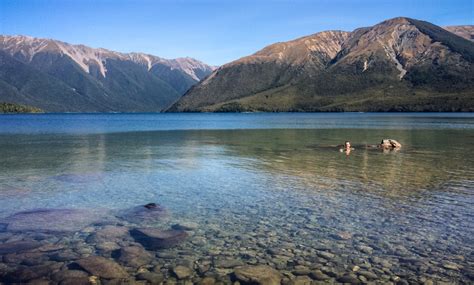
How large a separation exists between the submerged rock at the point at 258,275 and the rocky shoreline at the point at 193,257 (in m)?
0.04

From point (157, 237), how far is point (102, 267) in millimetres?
3839

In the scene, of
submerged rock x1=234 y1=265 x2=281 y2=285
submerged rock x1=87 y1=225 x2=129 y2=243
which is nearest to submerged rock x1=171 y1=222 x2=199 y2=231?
submerged rock x1=87 y1=225 x2=129 y2=243

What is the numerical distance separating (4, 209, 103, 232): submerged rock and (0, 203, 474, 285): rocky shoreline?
5 centimetres

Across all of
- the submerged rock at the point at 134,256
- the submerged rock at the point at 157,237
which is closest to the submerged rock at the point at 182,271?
the submerged rock at the point at 134,256

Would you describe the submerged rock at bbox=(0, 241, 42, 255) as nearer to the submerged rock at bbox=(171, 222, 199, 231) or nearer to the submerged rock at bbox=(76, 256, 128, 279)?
the submerged rock at bbox=(76, 256, 128, 279)

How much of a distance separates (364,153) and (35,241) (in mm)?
47924

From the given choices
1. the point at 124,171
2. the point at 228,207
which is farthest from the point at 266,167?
the point at 228,207

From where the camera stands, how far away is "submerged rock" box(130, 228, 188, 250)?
18.2 meters

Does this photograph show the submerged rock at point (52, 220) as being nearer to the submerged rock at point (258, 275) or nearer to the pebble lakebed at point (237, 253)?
the pebble lakebed at point (237, 253)

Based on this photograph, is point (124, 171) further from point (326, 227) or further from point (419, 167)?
point (419, 167)

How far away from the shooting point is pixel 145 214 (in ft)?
77.1

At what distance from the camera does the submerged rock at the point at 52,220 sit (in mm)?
20562

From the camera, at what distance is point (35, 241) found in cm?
1866

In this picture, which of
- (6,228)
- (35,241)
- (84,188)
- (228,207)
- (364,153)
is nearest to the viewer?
(35,241)
